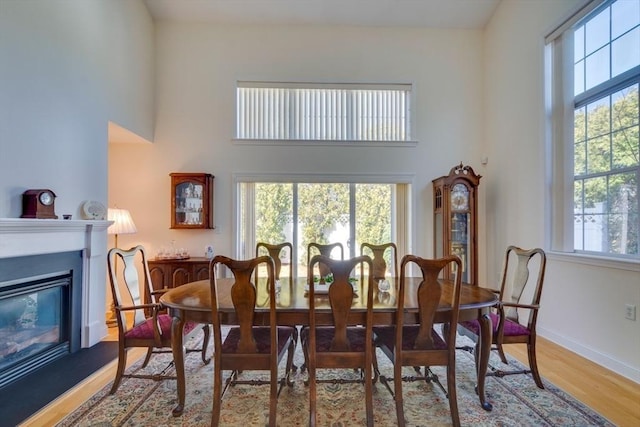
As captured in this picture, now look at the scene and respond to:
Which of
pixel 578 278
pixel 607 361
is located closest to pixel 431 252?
pixel 578 278

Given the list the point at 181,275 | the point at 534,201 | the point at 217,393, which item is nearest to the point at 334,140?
the point at 534,201

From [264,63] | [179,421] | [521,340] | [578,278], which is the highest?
[264,63]

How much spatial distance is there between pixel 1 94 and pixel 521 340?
165 inches

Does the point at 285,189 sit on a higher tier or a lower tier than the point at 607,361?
higher

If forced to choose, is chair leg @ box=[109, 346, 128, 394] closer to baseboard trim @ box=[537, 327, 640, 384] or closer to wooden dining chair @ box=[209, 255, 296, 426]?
wooden dining chair @ box=[209, 255, 296, 426]

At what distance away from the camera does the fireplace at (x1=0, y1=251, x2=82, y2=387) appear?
2.45 m

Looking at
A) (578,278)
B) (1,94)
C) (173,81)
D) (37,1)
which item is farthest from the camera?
(173,81)

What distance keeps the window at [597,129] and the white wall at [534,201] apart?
152 millimetres

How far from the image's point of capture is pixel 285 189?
4672mm

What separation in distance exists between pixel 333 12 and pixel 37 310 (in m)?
4.68

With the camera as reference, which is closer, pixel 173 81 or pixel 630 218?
pixel 630 218

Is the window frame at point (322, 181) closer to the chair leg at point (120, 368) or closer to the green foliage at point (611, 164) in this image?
the green foliage at point (611, 164)

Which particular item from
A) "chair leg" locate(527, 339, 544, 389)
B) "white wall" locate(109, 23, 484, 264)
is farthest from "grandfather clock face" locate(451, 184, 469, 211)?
"chair leg" locate(527, 339, 544, 389)

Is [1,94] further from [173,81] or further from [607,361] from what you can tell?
[607,361]
